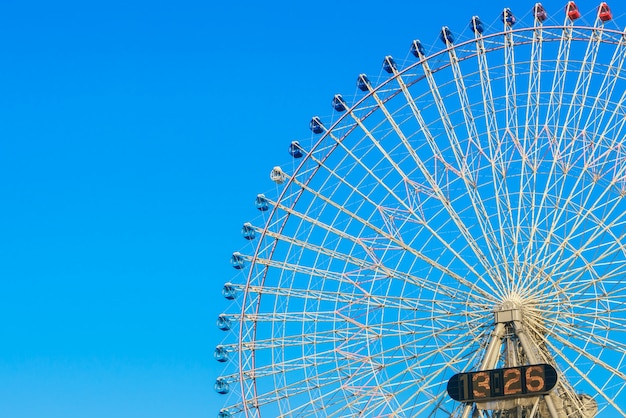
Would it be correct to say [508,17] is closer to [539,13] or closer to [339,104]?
[539,13]

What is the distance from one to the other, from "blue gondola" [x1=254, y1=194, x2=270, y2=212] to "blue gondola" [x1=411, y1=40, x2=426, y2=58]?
10122mm

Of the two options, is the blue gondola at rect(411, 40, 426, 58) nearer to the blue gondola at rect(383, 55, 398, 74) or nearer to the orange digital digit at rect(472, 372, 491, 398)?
the blue gondola at rect(383, 55, 398, 74)

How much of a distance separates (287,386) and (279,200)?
9.03 metres

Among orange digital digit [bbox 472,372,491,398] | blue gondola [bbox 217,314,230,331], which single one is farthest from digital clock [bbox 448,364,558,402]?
blue gondola [bbox 217,314,230,331]

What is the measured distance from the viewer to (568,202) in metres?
58.6

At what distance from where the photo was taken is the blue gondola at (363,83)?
214ft

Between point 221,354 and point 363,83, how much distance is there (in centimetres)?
1489

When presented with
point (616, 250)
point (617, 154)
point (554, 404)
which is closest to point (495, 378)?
point (554, 404)

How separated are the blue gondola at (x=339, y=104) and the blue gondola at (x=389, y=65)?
2.72 metres

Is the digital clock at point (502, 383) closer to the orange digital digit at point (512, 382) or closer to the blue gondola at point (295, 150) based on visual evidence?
the orange digital digit at point (512, 382)

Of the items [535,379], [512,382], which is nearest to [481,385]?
Result: [512,382]

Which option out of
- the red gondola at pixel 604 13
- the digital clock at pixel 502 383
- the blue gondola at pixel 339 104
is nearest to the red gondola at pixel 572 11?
the red gondola at pixel 604 13

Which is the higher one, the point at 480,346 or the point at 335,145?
the point at 335,145

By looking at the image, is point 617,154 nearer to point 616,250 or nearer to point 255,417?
point 616,250
